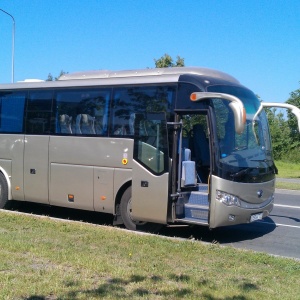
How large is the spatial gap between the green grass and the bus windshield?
1689 millimetres

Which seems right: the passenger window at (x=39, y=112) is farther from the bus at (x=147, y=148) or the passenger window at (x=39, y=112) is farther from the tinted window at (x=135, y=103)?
the tinted window at (x=135, y=103)

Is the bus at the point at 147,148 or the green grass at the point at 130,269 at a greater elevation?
the bus at the point at 147,148

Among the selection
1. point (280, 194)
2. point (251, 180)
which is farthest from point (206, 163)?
point (280, 194)

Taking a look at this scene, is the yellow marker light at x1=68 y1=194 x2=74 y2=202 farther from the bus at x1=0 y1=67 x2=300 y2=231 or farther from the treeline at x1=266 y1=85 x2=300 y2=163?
the treeline at x1=266 y1=85 x2=300 y2=163

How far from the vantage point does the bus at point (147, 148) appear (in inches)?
371

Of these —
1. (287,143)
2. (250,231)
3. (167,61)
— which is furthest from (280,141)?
(250,231)

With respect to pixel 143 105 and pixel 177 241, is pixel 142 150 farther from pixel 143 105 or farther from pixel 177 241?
pixel 177 241

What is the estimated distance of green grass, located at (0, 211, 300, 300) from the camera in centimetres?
573

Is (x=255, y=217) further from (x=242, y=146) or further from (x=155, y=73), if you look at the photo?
(x=155, y=73)

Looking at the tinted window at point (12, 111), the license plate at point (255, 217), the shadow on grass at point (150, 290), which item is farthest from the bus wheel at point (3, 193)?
→ the shadow on grass at point (150, 290)

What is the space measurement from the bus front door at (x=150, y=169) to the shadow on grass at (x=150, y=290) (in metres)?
3.38

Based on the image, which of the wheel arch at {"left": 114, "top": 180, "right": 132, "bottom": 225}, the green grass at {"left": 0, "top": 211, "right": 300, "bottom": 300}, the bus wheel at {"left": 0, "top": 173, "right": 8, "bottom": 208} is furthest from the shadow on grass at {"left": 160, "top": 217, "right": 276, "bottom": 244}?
the bus wheel at {"left": 0, "top": 173, "right": 8, "bottom": 208}

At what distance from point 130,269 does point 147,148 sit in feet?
12.0

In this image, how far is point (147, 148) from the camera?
9.91m
